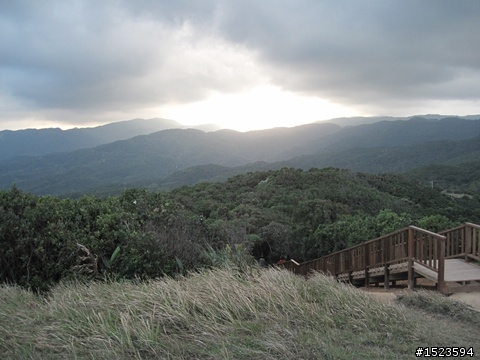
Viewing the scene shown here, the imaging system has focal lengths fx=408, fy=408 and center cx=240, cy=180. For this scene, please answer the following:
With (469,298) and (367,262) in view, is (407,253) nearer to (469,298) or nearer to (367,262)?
(469,298)

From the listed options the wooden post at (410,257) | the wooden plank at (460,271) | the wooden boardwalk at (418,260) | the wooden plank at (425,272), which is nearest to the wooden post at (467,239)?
the wooden boardwalk at (418,260)

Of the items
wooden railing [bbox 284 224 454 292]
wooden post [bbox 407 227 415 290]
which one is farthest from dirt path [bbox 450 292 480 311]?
wooden post [bbox 407 227 415 290]

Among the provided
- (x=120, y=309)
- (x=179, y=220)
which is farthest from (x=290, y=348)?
(x=179, y=220)

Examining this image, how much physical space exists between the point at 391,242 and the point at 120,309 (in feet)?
20.3

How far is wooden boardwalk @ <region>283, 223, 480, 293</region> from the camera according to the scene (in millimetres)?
7074

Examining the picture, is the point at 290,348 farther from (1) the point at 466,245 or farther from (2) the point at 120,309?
(1) the point at 466,245

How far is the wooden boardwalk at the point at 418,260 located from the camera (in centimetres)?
707

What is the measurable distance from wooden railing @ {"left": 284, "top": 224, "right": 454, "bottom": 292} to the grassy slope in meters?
2.40

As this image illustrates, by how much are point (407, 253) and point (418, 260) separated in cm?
43

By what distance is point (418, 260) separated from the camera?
7641 millimetres

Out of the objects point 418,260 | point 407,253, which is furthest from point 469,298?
point 407,253

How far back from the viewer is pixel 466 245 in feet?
28.5

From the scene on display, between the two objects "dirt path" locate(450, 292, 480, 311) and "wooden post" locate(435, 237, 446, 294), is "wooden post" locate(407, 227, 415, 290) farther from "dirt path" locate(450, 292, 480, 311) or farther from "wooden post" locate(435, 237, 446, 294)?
"dirt path" locate(450, 292, 480, 311)

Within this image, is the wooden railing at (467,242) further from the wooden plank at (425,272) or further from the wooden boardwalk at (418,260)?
the wooden plank at (425,272)
